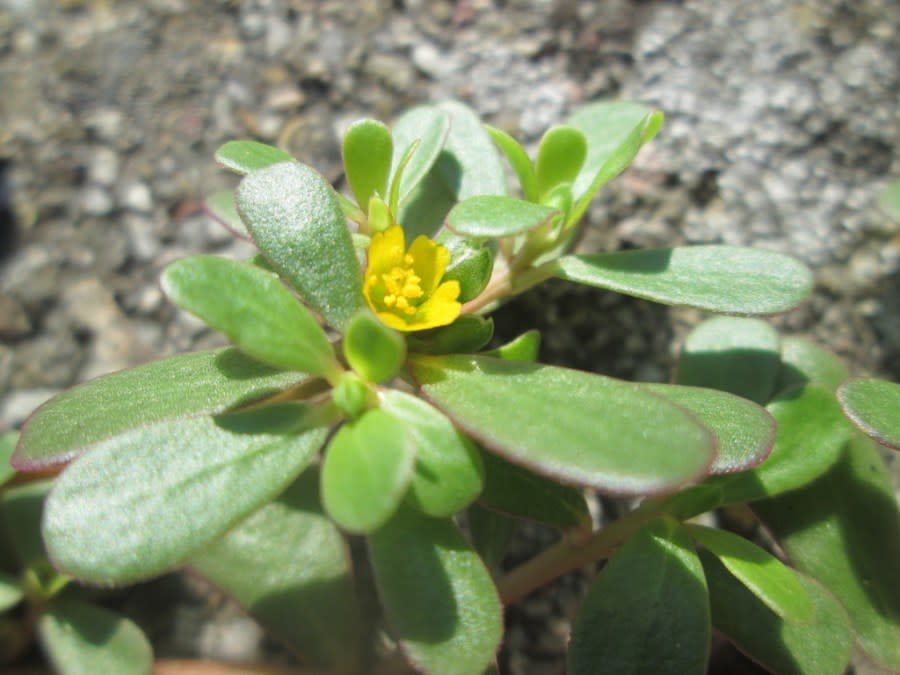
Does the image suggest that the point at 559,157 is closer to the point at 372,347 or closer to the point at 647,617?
the point at 372,347

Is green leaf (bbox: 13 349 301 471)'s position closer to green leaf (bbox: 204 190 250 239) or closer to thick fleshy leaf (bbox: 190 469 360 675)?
green leaf (bbox: 204 190 250 239)

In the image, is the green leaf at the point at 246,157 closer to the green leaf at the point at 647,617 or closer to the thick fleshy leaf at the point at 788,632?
the green leaf at the point at 647,617

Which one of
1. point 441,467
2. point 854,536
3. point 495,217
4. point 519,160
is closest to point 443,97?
point 519,160

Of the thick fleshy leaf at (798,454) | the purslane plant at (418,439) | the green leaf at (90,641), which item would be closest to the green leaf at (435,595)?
the purslane plant at (418,439)

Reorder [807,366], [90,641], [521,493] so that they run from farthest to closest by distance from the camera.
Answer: [807,366] → [90,641] → [521,493]

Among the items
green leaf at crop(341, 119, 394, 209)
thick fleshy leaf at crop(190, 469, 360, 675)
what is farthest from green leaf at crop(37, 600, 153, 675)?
green leaf at crop(341, 119, 394, 209)

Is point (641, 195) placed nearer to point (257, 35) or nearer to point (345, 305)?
point (345, 305)
